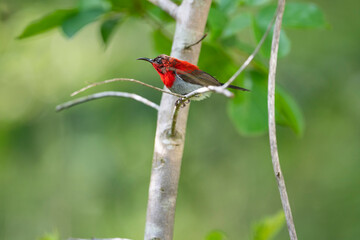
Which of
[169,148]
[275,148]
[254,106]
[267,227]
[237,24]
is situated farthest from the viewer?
[254,106]

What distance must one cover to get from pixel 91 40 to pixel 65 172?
73.7 inches

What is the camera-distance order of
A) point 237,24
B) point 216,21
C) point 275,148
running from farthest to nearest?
point 237,24 < point 216,21 < point 275,148

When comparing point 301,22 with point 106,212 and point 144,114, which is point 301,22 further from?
point 106,212

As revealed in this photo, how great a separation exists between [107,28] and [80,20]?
15cm

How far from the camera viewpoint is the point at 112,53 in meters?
6.00

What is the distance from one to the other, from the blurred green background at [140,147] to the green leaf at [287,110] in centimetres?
230

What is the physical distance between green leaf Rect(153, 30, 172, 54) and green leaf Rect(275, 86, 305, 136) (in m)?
0.63

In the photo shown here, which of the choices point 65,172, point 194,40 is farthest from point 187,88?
point 65,172

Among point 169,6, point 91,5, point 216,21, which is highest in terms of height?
point 91,5

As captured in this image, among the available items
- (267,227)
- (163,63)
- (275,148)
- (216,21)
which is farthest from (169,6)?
(267,227)

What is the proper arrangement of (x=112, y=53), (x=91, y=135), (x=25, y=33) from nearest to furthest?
1. (x=25, y=33)
2. (x=91, y=135)
3. (x=112, y=53)

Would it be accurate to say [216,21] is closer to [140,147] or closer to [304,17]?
Result: [304,17]

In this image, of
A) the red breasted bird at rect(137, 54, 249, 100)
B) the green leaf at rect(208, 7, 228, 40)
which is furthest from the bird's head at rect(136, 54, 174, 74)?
the green leaf at rect(208, 7, 228, 40)

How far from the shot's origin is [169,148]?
1656 millimetres
